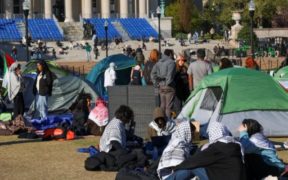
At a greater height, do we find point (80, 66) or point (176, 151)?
point (176, 151)

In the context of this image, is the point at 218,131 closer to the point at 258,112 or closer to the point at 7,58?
the point at 258,112

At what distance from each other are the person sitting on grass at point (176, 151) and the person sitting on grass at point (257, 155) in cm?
88

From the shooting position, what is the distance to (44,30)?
73.9 meters

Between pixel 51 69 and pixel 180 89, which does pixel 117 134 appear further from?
pixel 51 69

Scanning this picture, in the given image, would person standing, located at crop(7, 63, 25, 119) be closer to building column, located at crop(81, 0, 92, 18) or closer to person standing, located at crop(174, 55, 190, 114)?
person standing, located at crop(174, 55, 190, 114)

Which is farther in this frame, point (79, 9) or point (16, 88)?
point (79, 9)

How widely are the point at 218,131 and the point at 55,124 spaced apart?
9420 mm

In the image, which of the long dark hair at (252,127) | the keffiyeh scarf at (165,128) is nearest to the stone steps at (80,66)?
the keffiyeh scarf at (165,128)

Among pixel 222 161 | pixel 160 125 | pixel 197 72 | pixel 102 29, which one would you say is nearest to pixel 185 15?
pixel 102 29

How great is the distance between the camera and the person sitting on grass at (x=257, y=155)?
40.1 ft

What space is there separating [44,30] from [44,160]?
2317 inches

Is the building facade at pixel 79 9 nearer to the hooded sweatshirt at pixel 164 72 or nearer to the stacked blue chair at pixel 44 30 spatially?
the stacked blue chair at pixel 44 30

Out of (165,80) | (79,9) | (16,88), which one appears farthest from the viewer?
(79,9)

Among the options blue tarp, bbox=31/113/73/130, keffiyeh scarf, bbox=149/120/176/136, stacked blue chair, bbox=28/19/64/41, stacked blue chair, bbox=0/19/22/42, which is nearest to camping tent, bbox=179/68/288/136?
keffiyeh scarf, bbox=149/120/176/136
